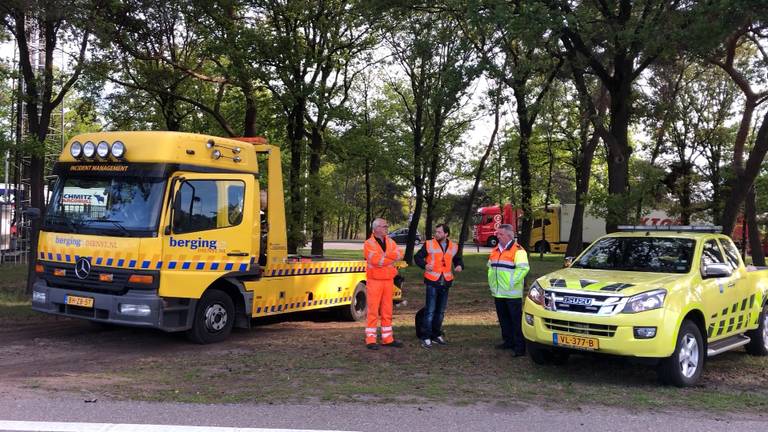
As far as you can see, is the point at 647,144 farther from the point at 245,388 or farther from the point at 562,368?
the point at 245,388

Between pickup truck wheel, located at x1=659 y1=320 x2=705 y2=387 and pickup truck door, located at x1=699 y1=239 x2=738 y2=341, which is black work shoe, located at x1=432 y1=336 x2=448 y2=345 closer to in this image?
pickup truck wheel, located at x1=659 y1=320 x2=705 y2=387

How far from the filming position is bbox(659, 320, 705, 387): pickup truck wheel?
6.66 metres

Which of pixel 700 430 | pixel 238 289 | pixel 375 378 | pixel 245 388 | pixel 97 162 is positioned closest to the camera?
pixel 700 430

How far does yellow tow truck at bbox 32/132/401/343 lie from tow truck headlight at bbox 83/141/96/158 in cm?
1

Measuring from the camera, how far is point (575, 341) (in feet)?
22.2

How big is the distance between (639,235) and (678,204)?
71.9ft

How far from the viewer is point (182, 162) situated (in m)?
8.74

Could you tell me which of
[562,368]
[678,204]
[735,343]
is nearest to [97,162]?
[562,368]

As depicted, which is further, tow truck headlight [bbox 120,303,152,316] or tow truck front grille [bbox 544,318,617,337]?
tow truck headlight [bbox 120,303,152,316]

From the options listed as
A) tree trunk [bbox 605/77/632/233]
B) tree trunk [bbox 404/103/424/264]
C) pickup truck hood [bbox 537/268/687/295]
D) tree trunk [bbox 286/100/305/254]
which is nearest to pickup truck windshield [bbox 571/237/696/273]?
pickup truck hood [bbox 537/268/687/295]

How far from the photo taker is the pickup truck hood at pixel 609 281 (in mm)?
6758

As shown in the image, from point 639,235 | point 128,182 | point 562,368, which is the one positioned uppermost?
point 128,182

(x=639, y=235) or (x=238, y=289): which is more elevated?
(x=639, y=235)

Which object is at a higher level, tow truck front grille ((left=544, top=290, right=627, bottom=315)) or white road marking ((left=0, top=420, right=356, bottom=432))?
tow truck front grille ((left=544, top=290, right=627, bottom=315))
